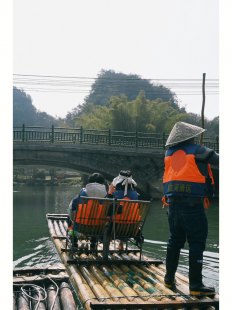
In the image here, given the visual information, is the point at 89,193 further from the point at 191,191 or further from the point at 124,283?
the point at 191,191

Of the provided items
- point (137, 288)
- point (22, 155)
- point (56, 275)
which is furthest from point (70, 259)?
point (22, 155)

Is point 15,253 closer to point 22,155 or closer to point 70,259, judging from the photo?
point 70,259

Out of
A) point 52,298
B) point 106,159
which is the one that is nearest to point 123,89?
point 106,159

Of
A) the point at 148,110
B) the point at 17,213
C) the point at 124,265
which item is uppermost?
the point at 148,110

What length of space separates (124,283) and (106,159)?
1679 centimetres

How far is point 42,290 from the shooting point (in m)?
3.96

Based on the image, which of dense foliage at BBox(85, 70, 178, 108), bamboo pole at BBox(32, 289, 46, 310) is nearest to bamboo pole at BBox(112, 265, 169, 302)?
bamboo pole at BBox(32, 289, 46, 310)

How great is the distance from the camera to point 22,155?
19703 millimetres

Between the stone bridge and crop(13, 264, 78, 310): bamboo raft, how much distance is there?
15671 mm

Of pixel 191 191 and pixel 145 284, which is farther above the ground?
pixel 191 191

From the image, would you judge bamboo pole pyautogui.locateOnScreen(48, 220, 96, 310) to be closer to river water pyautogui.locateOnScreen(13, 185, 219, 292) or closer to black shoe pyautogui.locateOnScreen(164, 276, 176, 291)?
black shoe pyautogui.locateOnScreen(164, 276, 176, 291)

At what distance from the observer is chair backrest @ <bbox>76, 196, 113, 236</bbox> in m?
4.88

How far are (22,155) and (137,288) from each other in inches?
650

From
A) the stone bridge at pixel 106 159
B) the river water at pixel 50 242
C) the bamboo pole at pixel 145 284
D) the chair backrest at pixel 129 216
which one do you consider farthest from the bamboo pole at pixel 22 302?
the stone bridge at pixel 106 159
